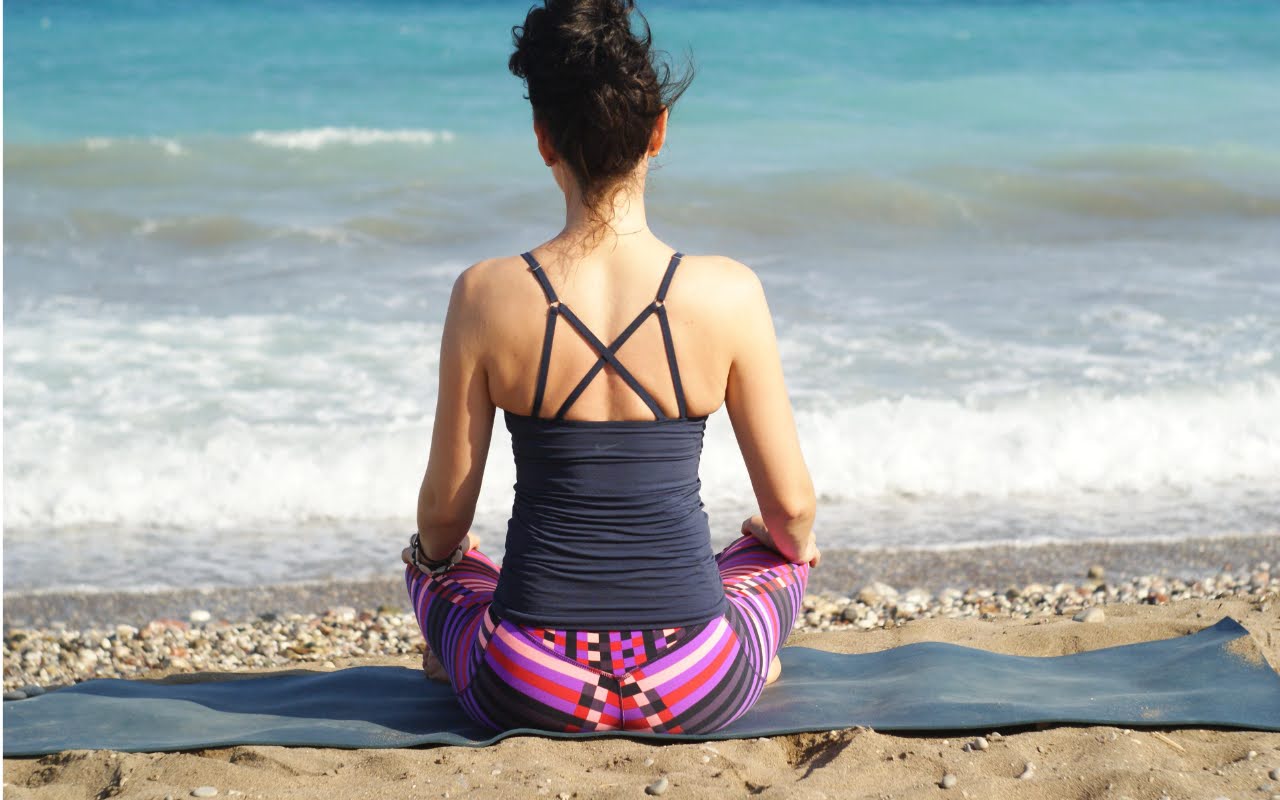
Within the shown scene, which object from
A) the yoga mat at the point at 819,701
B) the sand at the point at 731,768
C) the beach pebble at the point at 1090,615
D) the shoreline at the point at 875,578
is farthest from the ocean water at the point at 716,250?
the sand at the point at 731,768

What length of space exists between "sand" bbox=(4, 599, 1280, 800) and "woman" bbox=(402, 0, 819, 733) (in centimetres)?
13

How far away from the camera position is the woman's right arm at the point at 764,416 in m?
2.58

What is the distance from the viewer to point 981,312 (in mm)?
8789

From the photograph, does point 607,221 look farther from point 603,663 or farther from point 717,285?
point 603,663

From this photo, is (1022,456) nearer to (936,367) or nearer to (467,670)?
(936,367)

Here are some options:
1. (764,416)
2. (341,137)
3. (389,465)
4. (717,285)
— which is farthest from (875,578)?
(341,137)

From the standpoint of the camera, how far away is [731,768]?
2.67 metres

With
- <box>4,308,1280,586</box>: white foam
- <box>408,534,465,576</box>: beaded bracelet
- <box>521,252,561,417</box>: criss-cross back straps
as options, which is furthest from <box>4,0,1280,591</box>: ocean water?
<box>521,252,561,417</box>: criss-cross back straps

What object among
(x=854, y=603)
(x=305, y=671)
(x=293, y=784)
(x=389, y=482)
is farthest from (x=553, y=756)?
(x=389, y=482)

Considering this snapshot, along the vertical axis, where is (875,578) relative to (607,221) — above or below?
below

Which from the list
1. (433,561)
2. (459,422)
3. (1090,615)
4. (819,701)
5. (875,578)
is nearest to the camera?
(459,422)

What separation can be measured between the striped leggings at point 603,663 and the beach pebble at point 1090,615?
1.41m

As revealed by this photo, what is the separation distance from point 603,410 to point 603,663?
0.52 m

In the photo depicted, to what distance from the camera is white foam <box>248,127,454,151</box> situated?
15703mm
